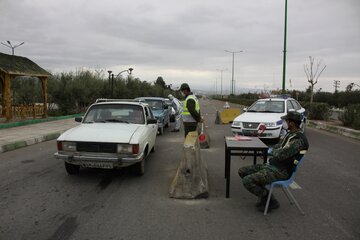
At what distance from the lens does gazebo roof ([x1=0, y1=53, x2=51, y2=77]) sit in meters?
16.6

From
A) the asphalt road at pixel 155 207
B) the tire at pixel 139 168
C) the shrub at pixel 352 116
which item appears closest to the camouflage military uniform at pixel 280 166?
the asphalt road at pixel 155 207

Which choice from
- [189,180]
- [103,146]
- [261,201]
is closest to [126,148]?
[103,146]

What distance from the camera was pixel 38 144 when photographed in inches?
456

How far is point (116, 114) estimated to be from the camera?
761cm

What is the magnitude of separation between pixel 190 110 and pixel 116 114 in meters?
1.76

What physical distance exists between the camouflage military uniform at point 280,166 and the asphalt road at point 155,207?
1.42ft

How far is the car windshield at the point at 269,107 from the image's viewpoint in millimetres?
12424

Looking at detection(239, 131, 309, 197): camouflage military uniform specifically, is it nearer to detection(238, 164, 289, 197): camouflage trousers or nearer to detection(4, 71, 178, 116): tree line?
detection(238, 164, 289, 197): camouflage trousers

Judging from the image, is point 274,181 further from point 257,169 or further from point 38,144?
point 38,144

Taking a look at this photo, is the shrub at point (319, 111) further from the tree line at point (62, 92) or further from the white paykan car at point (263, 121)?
the tree line at point (62, 92)

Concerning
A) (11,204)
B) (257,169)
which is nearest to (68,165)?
(11,204)

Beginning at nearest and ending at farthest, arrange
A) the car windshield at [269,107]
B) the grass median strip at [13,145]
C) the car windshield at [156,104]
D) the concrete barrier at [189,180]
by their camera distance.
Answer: the concrete barrier at [189,180] < the grass median strip at [13,145] < the car windshield at [269,107] < the car windshield at [156,104]

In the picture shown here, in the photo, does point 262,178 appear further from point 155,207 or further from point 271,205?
point 155,207

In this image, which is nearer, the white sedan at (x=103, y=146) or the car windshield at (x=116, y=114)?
the white sedan at (x=103, y=146)
